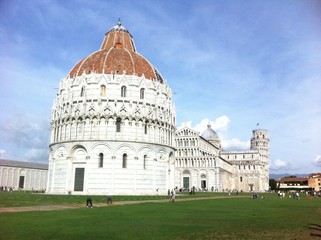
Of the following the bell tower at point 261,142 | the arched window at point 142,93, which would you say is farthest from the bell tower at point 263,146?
the arched window at point 142,93

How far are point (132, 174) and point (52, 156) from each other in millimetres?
15151

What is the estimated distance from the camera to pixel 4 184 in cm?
10506

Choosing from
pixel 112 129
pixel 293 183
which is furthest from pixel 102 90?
pixel 293 183

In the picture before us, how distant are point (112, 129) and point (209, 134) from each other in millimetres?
96016

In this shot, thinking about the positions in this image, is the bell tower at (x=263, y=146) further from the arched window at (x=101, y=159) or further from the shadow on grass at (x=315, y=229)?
the shadow on grass at (x=315, y=229)

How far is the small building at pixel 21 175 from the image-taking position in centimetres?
10545

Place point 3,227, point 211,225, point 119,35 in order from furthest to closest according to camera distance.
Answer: point 119,35, point 211,225, point 3,227

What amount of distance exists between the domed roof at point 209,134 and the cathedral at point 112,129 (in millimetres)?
81978

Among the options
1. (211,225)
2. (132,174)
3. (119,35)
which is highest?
(119,35)

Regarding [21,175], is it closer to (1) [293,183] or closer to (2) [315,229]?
(2) [315,229]

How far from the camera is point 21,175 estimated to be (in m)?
112

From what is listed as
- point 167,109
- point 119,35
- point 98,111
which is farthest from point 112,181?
point 119,35

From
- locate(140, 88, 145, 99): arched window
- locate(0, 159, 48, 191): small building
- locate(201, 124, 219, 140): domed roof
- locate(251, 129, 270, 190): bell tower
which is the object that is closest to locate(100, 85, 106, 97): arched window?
locate(140, 88, 145, 99): arched window

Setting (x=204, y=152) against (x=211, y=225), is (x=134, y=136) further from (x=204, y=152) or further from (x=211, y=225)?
(x=204, y=152)
